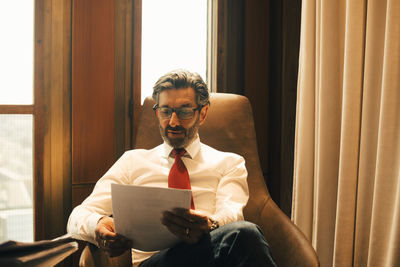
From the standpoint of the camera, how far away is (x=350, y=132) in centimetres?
152

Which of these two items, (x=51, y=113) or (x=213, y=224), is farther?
(x=51, y=113)

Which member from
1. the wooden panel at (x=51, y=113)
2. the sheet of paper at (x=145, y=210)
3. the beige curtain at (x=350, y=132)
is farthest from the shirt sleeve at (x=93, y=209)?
the beige curtain at (x=350, y=132)

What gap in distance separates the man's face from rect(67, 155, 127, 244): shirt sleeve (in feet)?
0.80

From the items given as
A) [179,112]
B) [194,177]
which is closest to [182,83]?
[179,112]

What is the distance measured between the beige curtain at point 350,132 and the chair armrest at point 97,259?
0.89 m

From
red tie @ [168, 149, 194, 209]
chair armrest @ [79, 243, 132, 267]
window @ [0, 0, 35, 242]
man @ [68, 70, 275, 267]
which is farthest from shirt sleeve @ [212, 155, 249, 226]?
window @ [0, 0, 35, 242]

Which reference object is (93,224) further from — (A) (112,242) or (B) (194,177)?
(B) (194,177)

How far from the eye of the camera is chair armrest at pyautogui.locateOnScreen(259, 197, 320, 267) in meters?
1.17

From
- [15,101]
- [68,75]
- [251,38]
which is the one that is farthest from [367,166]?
[15,101]

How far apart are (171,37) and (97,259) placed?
55.0 inches

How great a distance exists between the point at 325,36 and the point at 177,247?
1155mm

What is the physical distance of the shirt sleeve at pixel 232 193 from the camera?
1.26m

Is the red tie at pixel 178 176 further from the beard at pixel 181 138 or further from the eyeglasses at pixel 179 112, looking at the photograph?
the eyeglasses at pixel 179 112

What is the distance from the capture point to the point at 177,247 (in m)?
1.10
